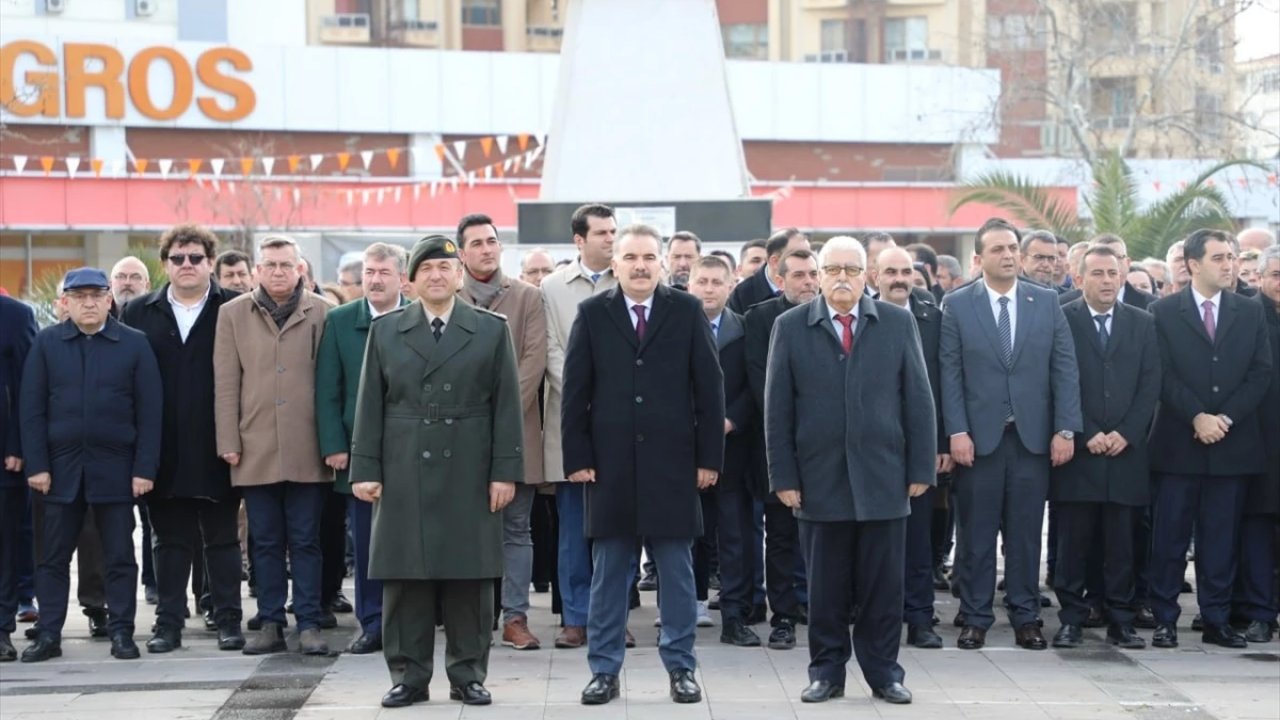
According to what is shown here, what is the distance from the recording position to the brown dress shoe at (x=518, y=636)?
10.4m

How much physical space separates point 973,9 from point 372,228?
24.3 meters

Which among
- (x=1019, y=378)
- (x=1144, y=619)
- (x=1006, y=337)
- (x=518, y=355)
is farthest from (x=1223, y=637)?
(x=518, y=355)

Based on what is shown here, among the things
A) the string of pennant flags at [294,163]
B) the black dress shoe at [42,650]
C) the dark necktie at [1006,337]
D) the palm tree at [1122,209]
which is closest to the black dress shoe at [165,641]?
the black dress shoe at [42,650]

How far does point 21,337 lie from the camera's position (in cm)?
1108

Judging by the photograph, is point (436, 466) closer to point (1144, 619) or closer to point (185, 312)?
point (185, 312)

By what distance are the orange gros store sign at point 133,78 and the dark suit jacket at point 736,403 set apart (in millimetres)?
38085

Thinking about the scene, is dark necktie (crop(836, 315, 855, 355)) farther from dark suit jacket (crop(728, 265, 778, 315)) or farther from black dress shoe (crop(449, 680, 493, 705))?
dark suit jacket (crop(728, 265, 778, 315))

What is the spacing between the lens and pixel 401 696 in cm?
869

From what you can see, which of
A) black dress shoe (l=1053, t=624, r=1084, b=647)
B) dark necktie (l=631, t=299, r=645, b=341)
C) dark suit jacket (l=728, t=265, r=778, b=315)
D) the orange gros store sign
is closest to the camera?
dark necktie (l=631, t=299, r=645, b=341)

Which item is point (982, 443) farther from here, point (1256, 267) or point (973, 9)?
point (973, 9)

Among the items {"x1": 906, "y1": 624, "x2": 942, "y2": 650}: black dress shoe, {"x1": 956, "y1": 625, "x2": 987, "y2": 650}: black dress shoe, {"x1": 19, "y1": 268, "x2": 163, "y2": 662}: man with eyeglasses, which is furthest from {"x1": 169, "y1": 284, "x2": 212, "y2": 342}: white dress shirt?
{"x1": 956, "y1": 625, "x2": 987, "y2": 650}: black dress shoe

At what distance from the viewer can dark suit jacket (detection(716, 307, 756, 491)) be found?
35.7 ft

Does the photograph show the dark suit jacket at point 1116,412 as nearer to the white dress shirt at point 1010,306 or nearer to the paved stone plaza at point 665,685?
the white dress shirt at point 1010,306

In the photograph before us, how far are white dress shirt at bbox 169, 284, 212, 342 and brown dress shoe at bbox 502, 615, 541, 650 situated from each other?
2.53 metres
